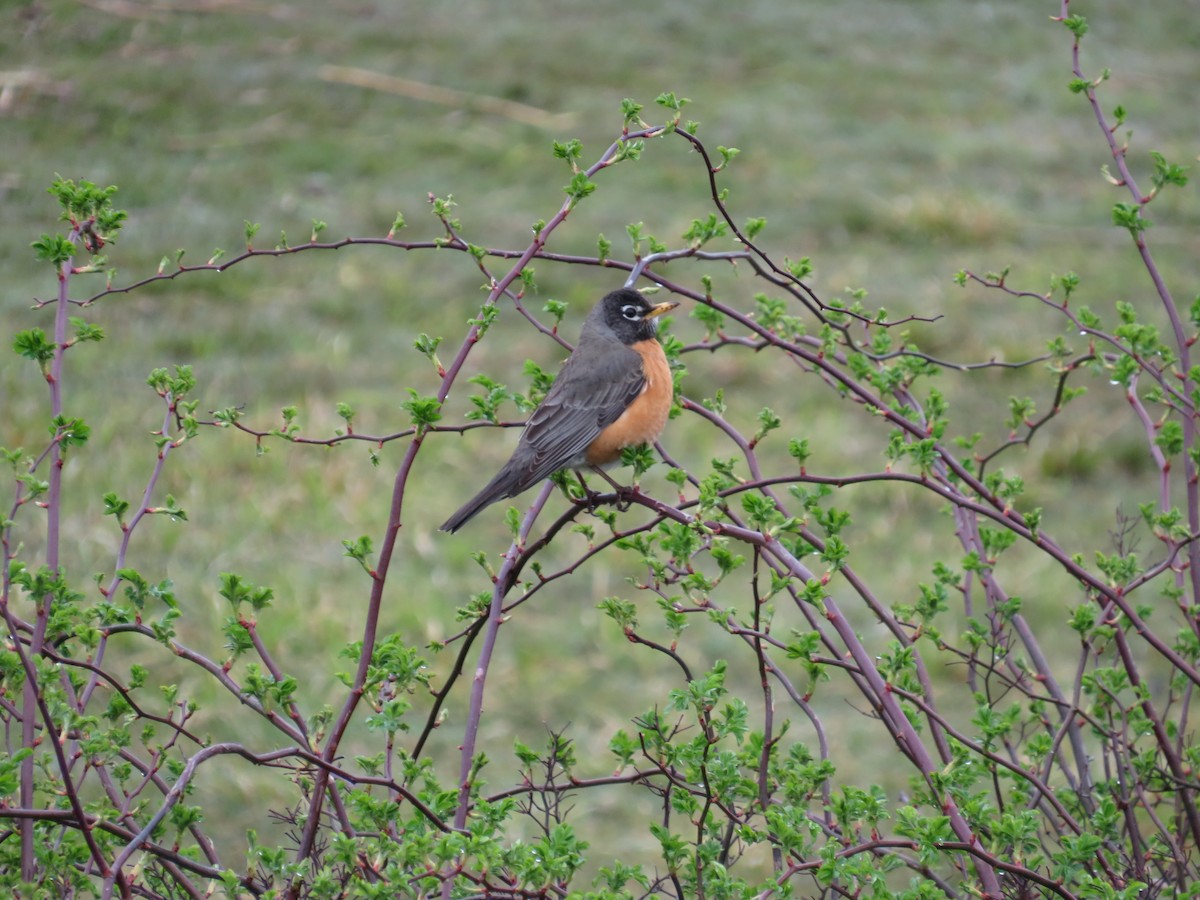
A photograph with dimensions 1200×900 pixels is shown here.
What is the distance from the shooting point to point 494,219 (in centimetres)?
781

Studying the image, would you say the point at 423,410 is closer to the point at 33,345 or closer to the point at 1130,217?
the point at 33,345

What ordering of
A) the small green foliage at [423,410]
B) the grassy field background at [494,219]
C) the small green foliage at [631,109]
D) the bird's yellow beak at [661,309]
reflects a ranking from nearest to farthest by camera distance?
the small green foliage at [423,410] < the small green foliage at [631,109] < the bird's yellow beak at [661,309] < the grassy field background at [494,219]

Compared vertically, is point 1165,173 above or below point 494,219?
below

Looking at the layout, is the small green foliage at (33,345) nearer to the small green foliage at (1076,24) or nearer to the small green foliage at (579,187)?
the small green foliage at (579,187)

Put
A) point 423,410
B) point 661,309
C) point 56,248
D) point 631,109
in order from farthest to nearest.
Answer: point 661,309
point 631,109
point 56,248
point 423,410

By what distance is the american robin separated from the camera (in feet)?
10.8

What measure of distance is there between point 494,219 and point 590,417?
458 centimetres

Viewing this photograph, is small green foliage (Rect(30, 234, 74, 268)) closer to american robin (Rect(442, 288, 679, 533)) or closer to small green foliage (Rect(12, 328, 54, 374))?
small green foliage (Rect(12, 328, 54, 374))

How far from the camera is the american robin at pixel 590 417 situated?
329 centimetres

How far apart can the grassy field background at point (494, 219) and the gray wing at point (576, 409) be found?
4.97ft

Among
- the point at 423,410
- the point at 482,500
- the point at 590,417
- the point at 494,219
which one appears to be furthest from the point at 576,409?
the point at 494,219

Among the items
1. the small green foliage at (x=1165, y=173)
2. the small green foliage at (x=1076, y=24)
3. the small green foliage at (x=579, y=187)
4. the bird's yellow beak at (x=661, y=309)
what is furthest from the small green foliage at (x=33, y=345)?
the small green foliage at (x=1165, y=173)

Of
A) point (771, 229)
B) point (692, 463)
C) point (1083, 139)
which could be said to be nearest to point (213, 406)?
point (692, 463)

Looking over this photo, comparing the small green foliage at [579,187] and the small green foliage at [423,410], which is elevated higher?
the small green foliage at [579,187]
